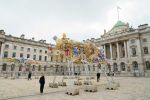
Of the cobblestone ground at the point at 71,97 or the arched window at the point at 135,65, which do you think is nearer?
the cobblestone ground at the point at 71,97

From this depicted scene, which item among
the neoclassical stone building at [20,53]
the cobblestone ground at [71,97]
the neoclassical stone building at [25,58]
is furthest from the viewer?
the neoclassical stone building at [25,58]

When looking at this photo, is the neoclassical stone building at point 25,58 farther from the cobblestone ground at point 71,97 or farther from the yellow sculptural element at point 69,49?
the cobblestone ground at point 71,97

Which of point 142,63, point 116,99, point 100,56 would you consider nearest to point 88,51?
point 100,56

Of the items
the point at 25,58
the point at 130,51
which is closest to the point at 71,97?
the point at 25,58

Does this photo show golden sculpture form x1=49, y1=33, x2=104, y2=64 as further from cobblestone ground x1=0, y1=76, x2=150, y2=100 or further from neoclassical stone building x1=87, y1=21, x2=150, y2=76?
neoclassical stone building x1=87, y1=21, x2=150, y2=76

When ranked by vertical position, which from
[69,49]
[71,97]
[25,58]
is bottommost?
[71,97]

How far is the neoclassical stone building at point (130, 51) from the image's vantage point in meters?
52.7

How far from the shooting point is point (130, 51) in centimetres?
5700

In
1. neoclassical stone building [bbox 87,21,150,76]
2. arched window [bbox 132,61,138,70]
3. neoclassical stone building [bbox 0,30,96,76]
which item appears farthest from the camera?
neoclassical stone building [bbox 0,30,96,76]

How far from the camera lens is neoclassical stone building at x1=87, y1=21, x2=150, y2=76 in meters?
52.7

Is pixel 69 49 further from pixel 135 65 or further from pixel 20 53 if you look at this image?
pixel 20 53

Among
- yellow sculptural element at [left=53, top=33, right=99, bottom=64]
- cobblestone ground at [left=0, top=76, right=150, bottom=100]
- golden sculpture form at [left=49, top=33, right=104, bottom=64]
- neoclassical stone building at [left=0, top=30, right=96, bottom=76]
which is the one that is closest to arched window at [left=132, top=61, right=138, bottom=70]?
neoclassical stone building at [left=0, top=30, right=96, bottom=76]

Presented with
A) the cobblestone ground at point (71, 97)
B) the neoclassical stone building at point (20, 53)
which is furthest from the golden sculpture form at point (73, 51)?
the neoclassical stone building at point (20, 53)

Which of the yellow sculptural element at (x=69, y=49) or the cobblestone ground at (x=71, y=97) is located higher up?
the yellow sculptural element at (x=69, y=49)
